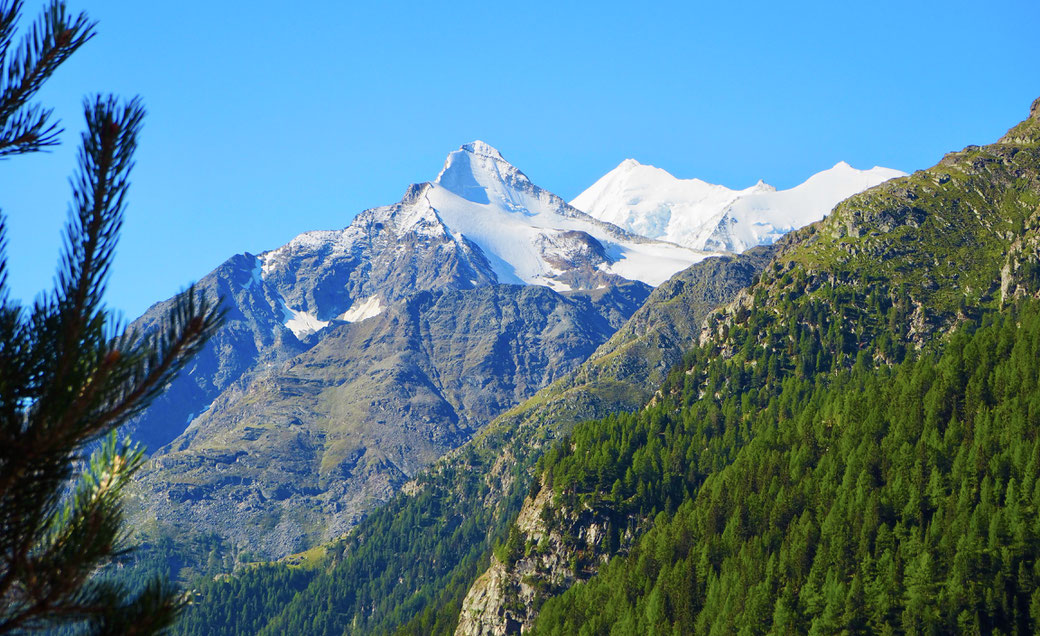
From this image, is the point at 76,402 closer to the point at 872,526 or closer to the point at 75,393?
the point at 75,393

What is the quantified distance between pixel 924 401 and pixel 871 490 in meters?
24.0

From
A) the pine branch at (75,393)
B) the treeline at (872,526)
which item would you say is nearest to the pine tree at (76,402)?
the pine branch at (75,393)

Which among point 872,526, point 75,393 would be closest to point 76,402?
point 75,393

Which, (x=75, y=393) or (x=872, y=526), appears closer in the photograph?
(x=75, y=393)

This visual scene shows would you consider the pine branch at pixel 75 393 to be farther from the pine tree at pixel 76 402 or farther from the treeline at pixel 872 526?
the treeline at pixel 872 526

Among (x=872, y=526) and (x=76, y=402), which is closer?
(x=76, y=402)

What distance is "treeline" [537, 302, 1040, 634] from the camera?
400ft

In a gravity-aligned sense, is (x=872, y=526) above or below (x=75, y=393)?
below

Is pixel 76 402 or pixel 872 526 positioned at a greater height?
pixel 76 402

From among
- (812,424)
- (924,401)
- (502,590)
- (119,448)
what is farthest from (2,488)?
(502,590)

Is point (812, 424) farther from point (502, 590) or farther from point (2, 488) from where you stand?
point (2, 488)

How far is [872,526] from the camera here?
459ft

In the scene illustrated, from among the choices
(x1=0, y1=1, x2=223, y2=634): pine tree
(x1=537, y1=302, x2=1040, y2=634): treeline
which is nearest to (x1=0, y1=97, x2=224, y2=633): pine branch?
(x1=0, y1=1, x2=223, y2=634): pine tree

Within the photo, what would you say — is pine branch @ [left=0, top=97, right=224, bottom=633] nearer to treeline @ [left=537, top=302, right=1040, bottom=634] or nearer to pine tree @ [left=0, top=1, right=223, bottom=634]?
pine tree @ [left=0, top=1, right=223, bottom=634]
